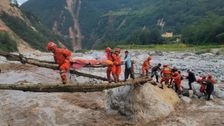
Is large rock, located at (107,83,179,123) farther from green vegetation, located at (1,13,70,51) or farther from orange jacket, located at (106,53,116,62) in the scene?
green vegetation, located at (1,13,70,51)

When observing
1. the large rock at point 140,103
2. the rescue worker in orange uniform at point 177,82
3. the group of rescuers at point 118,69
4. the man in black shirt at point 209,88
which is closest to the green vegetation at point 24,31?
the group of rescuers at point 118,69

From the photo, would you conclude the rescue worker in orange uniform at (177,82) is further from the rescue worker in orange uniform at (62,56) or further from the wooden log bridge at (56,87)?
the rescue worker in orange uniform at (62,56)

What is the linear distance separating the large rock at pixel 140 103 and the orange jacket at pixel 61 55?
149 inches

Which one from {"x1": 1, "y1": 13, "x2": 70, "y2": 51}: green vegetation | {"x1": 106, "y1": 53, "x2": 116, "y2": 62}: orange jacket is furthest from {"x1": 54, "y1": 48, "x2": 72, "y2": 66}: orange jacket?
{"x1": 1, "y1": 13, "x2": 70, "y2": 51}: green vegetation

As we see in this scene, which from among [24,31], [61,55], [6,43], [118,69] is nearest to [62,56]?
[61,55]

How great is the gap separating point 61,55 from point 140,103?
431 cm

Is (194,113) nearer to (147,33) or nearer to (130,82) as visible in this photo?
(130,82)

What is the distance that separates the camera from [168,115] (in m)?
19.0

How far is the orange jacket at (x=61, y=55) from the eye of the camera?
16.8m

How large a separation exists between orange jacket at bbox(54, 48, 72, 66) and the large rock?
12.5ft

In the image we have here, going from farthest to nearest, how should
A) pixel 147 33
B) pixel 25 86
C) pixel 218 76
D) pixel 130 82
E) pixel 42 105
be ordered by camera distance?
pixel 147 33 → pixel 218 76 → pixel 42 105 → pixel 130 82 → pixel 25 86

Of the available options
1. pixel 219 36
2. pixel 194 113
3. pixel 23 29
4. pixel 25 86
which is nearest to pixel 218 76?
pixel 194 113

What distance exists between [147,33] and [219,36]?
4756 centimetres

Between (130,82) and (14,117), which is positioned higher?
(130,82)
